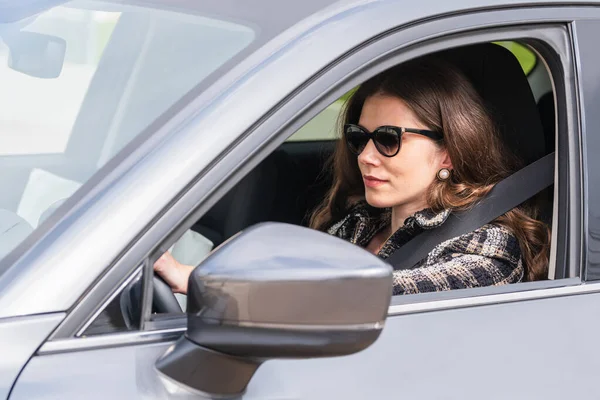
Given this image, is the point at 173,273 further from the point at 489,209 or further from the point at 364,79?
the point at 489,209

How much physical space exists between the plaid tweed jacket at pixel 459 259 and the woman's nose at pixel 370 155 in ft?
0.50

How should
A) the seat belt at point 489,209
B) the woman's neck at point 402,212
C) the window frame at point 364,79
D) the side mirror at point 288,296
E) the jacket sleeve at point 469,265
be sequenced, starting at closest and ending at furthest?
the side mirror at point 288,296, the window frame at point 364,79, the jacket sleeve at point 469,265, the seat belt at point 489,209, the woman's neck at point 402,212

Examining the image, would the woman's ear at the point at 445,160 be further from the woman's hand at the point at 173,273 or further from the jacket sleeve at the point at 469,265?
the woman's hand at the point at 173,273

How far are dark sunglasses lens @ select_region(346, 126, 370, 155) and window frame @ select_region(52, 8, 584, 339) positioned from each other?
554mm

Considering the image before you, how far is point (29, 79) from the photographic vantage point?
1.65 meters

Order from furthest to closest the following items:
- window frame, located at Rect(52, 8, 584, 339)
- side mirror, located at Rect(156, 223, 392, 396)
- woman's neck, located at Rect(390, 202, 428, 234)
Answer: woman's neck, located at Rect(390, 202, 428, 234) < window frame, located at Rect(52, 8, 584, 339) < side mirror, located at Rect(156, 223, 392, 396)

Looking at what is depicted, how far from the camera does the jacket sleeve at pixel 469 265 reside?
1812 mm

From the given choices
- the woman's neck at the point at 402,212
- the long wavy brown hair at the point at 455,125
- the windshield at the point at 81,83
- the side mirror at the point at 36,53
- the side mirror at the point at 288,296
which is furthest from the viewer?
the woman's neck at the point at 402,212

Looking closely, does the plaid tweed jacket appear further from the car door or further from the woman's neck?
the car door

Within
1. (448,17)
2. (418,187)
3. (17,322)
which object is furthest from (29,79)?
(418,187)

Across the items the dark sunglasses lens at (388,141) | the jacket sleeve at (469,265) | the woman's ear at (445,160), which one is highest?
the dark sunglasses lens at (388,141)

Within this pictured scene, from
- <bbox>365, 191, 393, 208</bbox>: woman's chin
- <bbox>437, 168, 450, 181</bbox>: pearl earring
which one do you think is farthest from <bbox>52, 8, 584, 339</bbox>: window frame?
<bbox>365, 191, 393, 208</bbox>: woman's chin

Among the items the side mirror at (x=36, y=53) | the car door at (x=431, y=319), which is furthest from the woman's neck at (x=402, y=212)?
the side mirror at (x=36, y=53)

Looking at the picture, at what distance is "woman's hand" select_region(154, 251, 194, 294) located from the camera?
66.8 inches
